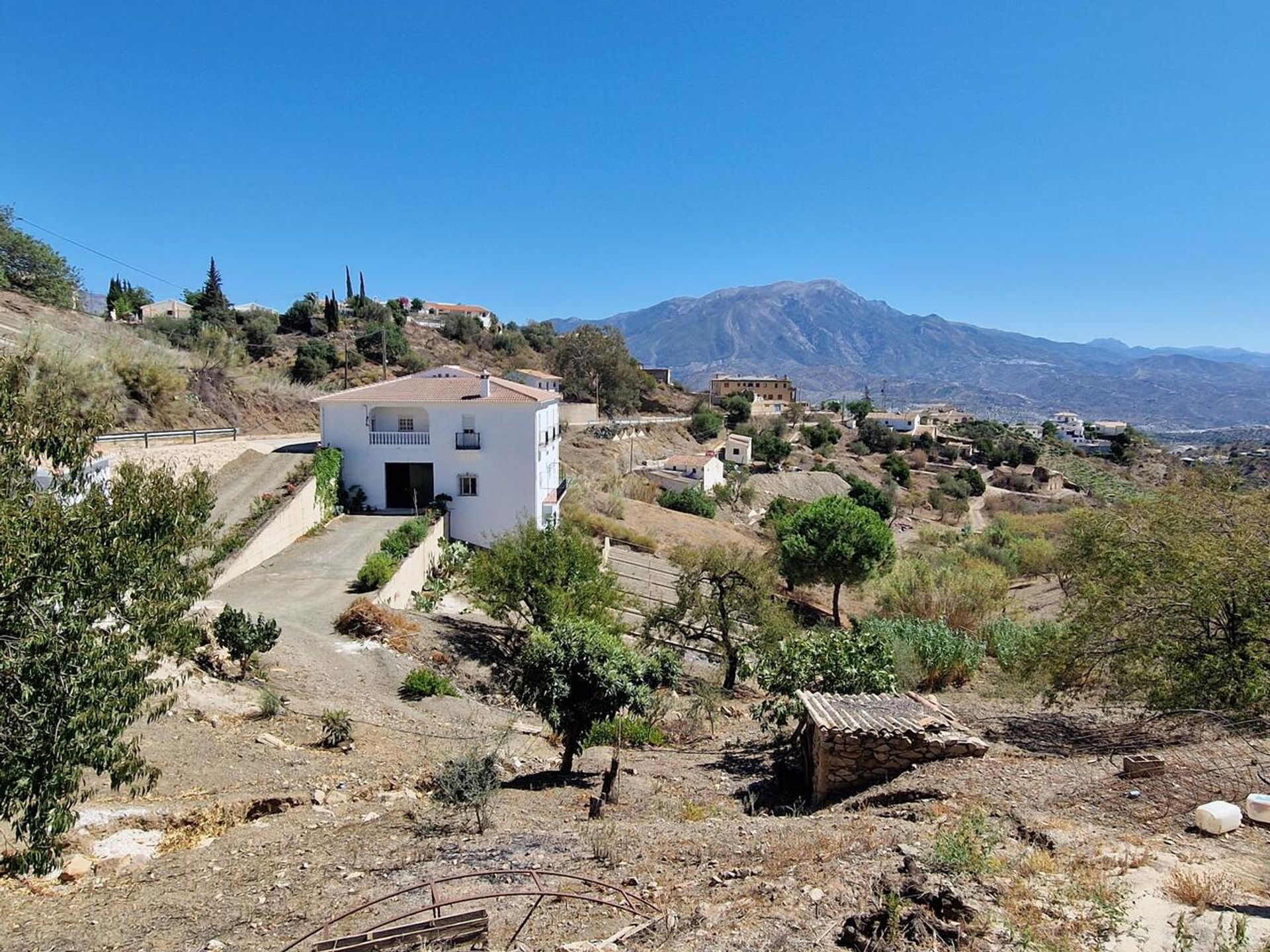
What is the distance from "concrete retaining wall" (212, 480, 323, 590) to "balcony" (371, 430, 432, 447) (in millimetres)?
3292

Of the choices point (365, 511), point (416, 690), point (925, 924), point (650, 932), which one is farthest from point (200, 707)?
point (365, 511)

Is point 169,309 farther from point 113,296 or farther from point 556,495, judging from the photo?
point 556,495

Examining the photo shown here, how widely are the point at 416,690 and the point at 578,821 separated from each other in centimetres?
642

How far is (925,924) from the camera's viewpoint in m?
4.97

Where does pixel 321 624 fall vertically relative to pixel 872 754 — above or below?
above

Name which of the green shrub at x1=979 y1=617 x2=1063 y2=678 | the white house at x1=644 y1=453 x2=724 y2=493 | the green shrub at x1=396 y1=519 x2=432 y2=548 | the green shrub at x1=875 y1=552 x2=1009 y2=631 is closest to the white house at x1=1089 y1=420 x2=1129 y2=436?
the white house at x1=644 y1=453 x2=724 y2=493

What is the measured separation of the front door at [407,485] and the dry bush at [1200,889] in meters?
23.6

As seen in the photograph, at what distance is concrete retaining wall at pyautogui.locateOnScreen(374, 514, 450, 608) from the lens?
18219 mm

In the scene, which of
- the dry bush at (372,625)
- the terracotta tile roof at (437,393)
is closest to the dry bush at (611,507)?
the terracotta tile roof at (437,393)

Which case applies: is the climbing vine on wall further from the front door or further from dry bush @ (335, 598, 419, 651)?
dry bush @ (335, 598, 419, 651)

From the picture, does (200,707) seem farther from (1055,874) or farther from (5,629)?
(1055,874)

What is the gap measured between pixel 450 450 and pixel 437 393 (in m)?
2.21

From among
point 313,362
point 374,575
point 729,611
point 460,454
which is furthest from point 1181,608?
point 313,362

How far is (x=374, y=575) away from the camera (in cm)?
1792
